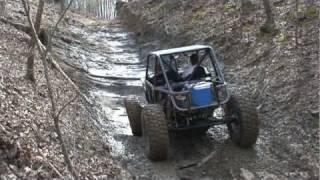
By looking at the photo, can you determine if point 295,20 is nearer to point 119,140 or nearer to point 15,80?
point 119,140

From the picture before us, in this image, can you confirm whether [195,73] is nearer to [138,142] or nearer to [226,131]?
[226,131]

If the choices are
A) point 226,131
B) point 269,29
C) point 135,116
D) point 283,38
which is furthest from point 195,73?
point 269,29

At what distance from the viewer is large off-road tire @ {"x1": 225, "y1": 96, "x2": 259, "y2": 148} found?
7.39 m

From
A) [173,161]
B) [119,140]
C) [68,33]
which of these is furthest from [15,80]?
[68,33]

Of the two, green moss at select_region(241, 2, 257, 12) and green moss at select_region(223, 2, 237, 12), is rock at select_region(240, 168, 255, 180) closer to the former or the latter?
green moss at select_region(241, 2, 257, 12)

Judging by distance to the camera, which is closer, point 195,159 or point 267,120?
point 195,159

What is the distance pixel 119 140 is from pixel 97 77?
205 inches

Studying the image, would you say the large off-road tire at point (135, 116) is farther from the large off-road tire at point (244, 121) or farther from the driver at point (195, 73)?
the large off-road tire at point (244, 121)

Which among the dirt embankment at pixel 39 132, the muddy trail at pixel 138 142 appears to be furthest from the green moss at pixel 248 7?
the dirt embankment at pixel 39 132

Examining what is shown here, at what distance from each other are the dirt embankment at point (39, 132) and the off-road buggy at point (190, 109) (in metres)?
0.80

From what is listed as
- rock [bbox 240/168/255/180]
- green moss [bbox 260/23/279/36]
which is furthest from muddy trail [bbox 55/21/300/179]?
green moss [bbox 260/23/279/36]

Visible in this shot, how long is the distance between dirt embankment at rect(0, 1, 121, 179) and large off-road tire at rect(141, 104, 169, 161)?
0.66 meters

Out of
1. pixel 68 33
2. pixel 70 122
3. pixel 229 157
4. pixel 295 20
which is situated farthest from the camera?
pixel 68 33

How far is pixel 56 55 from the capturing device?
13680 mm
